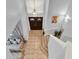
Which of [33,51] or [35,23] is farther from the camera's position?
[35,23]

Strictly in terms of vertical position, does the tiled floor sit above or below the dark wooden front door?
below

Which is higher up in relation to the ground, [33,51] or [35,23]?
[35,23]

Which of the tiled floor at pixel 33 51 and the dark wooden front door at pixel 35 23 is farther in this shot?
the dark wooden front door at pixel 35 23

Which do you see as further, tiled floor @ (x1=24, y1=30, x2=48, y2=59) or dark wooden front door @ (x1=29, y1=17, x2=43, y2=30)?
dark wooden front door @ (x1=29, y1=17, x2=43, y2=30)

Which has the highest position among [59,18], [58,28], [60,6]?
[60,6]

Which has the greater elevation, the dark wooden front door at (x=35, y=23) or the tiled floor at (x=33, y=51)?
the dark wooden front door at (x=35, y=23)
